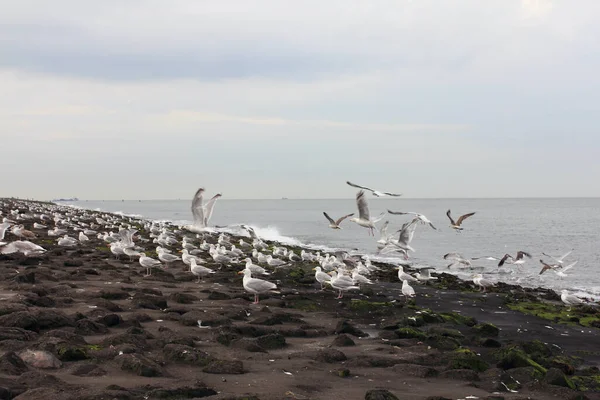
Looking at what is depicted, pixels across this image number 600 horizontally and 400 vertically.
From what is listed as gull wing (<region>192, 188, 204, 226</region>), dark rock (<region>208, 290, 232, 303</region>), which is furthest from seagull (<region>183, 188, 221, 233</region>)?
dark rock (<region>208, 290, 232, 303</region>)

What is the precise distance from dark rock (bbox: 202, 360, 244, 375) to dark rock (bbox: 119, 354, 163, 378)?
26.3 inches

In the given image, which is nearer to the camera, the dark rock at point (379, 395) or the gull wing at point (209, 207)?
the dark rock at point (379, 395)

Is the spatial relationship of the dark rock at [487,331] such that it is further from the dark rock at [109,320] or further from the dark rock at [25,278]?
the dark rock at [25,278]

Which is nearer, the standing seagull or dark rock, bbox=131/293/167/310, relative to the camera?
dark rock, bbox=131/293/167/310

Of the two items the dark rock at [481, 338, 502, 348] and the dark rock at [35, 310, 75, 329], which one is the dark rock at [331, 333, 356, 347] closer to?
the dark rock at [481, 338, 502, 348]

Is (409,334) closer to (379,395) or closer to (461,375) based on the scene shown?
(461,375)

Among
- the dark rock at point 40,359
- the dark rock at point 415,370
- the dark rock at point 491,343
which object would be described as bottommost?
the dark rock at point 491,343

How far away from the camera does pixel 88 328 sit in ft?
31.0

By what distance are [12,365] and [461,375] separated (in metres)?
6.13

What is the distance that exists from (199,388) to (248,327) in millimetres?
3740

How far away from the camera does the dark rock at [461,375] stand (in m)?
8.54

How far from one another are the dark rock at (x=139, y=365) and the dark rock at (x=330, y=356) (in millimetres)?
2570

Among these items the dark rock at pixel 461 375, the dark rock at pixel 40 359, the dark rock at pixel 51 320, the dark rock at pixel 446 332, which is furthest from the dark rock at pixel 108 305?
the dark rock at pixel 461 375

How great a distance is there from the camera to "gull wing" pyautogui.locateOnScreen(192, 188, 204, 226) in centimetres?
1925
